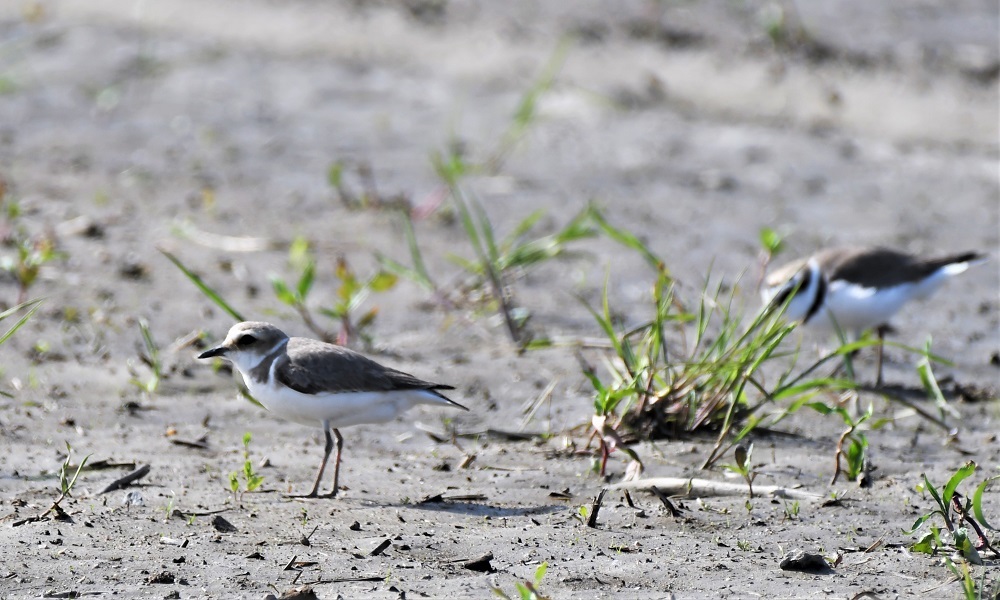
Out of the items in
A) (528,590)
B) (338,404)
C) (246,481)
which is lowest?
(246,481)

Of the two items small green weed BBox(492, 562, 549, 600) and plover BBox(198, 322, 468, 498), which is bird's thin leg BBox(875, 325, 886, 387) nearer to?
plover BBox(198, 322, 468, 498)

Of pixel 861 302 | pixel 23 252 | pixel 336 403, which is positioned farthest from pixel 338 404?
pixel 861 302

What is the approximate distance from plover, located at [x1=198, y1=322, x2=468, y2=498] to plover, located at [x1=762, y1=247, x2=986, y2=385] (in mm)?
2395

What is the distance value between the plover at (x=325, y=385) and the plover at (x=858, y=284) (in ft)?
7.86

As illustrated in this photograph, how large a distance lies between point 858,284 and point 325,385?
10.4ft

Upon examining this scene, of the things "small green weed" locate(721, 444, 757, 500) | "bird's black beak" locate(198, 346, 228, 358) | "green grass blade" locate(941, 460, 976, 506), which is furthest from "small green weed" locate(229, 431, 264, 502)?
"green grass blade" locate(941, 460, 976, 506)

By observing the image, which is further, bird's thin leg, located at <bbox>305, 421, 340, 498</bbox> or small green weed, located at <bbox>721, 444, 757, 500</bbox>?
bird's thin leg, located at <bbox>305, 421, 340, 498</bbox>

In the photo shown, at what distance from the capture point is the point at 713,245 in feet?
26.2

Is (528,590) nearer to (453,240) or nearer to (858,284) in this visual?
(858,284)

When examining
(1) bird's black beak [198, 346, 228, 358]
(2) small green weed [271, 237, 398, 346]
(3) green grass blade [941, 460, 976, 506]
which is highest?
(3) green grass blade [941, 460, 976, 506]

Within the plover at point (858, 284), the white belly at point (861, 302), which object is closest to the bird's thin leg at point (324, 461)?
the plover at point (858, 284)

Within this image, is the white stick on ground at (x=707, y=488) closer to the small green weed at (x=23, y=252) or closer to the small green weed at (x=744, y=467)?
the small green weed at (x=744, y=467)

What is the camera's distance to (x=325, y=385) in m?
4.88

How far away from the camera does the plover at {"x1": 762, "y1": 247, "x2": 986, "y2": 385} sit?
22.0 feet
